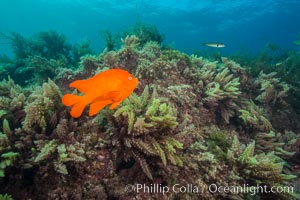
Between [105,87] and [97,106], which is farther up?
[105,87]

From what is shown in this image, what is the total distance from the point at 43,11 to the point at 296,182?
60.9 m

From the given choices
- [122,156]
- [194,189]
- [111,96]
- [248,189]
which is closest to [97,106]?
[111,96]

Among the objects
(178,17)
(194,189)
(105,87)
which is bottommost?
(194,189)

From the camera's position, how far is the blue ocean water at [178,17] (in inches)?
1506

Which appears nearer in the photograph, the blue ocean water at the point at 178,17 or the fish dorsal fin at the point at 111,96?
the fish dorsal fin at the point at 111,96

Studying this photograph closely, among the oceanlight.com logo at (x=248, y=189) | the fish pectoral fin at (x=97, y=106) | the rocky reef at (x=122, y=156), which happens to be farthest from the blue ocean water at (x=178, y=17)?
the fish pectoral fin at (x=97, y=106)

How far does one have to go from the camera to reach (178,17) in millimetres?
45594

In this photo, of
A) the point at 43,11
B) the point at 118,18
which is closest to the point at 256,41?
the point at 118,18

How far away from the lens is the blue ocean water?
125 feet

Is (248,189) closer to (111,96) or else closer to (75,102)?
(111,96)

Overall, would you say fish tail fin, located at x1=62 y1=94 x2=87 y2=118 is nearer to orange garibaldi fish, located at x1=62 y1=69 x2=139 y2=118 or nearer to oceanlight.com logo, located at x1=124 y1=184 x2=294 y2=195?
orange garibaldi fish, located at x1=62 y1=69 x2=139 y2=118

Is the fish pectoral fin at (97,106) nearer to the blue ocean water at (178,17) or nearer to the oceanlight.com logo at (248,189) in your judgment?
the oceanlight.com logo at (248,189)

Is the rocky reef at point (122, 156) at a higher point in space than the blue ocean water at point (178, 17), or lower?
lower

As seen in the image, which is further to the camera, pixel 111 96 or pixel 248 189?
pixel 248 189
